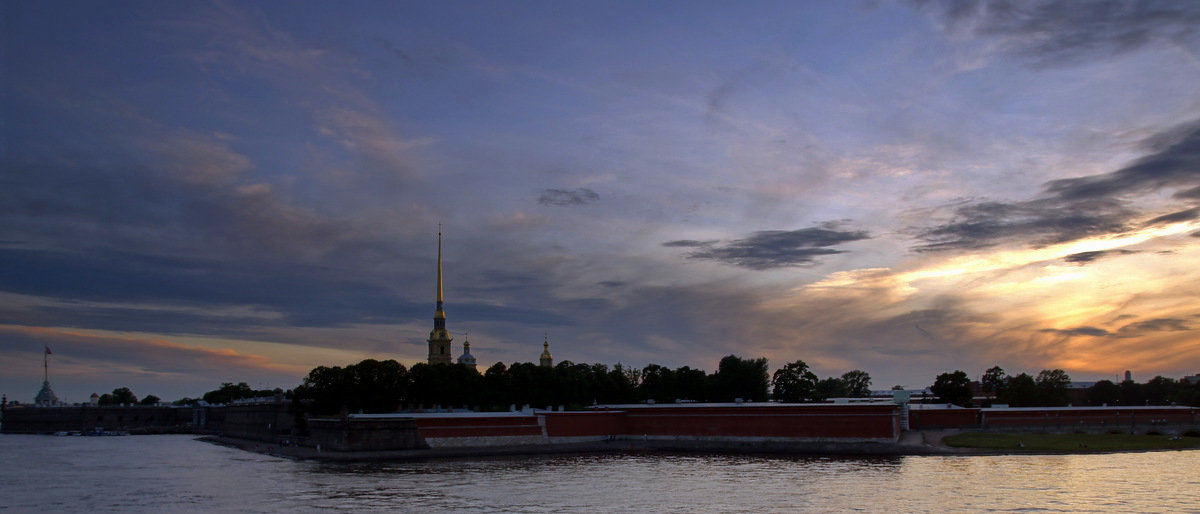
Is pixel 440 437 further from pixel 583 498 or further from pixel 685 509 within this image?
pixel 685 509

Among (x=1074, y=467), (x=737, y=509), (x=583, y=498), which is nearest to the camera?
(x=737, y=509)

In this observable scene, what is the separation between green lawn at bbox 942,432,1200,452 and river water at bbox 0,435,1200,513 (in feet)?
10.1

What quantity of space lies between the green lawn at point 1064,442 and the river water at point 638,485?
3.08 meters

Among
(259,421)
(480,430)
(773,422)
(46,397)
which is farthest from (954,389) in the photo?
(46,397)

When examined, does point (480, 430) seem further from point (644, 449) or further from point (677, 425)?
point (677, 425)

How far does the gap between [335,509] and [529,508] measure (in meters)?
7.47

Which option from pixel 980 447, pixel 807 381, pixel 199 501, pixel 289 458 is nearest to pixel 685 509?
pixel 199 501

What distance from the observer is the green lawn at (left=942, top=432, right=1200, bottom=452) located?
5997cm

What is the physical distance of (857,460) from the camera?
186ft

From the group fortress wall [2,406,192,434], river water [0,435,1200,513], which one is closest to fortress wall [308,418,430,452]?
river water [0,435,1200,513]

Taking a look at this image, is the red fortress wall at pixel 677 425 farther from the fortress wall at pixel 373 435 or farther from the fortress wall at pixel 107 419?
the fortress wall at pixel 107 419

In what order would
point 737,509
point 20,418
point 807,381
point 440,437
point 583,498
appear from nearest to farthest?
point 737,509, point 583,498, point 440,437, point 807,381, point 20,418

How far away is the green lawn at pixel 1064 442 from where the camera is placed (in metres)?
60.0

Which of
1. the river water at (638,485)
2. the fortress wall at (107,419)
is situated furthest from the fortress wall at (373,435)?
the fortress wall at (107,419)
